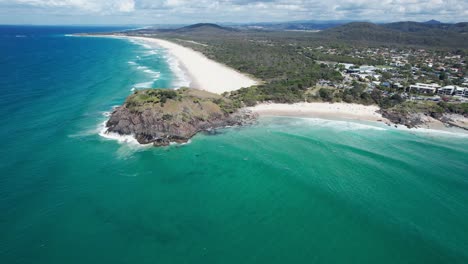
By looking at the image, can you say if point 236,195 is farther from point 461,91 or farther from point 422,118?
point 461,91

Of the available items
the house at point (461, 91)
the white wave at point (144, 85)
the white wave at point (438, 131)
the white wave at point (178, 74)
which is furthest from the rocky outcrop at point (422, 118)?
the white wave at point (144, 85)

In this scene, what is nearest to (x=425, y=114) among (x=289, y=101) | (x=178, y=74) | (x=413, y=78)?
(x=289, y=101)

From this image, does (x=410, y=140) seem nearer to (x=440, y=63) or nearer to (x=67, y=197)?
(x=67, y=197)

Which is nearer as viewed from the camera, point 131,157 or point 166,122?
point 131,157

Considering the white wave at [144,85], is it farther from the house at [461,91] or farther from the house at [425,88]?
the house at [461,91]

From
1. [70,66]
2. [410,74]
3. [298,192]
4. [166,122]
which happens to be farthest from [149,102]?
[410,74]

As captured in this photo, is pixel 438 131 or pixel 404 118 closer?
pixel 438 131
